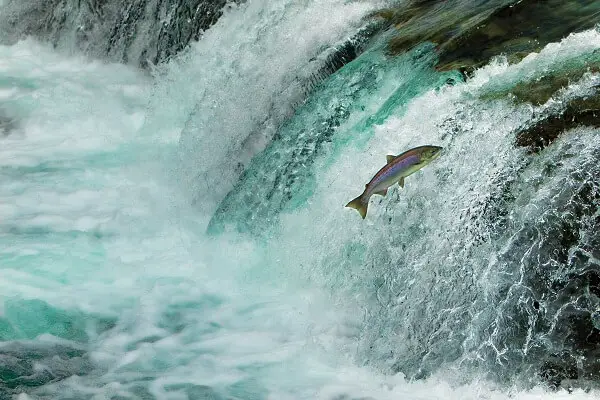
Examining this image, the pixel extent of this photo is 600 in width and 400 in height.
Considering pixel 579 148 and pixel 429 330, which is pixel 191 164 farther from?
pixel 579 148

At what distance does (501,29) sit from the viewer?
6.47 m

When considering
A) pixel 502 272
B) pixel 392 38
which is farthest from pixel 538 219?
pixel 392 38

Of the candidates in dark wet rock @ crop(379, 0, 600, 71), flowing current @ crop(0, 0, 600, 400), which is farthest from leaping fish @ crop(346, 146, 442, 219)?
dark wet rock @ crop(379, 0, 600, 71)

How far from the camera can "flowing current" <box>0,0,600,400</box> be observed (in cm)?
476

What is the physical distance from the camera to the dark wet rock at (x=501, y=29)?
6.22m

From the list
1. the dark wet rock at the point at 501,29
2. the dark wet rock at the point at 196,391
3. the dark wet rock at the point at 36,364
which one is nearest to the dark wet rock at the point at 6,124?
the dark wet rock at the point at 36,364

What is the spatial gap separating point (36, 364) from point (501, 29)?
3890 millimetres

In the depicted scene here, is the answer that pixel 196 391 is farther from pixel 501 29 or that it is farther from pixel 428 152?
pixel 501 29

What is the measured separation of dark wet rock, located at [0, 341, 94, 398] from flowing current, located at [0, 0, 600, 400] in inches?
0.6

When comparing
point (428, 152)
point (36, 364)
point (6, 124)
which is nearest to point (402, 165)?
point (428, 152)

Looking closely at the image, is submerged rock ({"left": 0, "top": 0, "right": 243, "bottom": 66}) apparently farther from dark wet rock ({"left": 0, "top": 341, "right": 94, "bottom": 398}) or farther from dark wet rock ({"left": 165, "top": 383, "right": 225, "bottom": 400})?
dark wet rock ({"left": 165, "top": 383, "right": 225, "bottom": 400})

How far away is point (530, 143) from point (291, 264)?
82.8 inches

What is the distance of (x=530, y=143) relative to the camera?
Result: 5.02 m

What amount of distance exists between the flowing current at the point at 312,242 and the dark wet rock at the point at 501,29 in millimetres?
183
